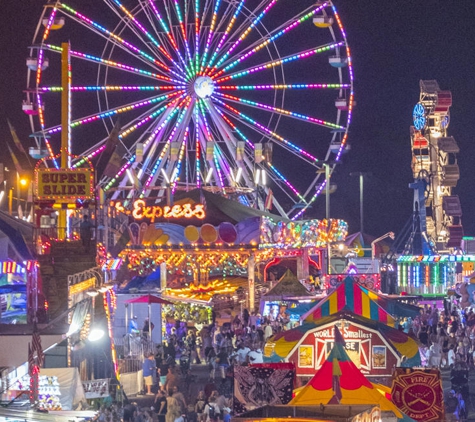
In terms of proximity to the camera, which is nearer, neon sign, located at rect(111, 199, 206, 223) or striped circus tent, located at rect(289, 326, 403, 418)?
striped circus tent, located at rect(289, 326, 403, 418)

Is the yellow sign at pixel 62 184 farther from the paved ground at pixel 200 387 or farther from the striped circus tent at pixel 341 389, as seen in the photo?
the striped circus tent at pixel 341 389

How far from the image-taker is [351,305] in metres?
16.6

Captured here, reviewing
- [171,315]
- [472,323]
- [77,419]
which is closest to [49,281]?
[77,419]

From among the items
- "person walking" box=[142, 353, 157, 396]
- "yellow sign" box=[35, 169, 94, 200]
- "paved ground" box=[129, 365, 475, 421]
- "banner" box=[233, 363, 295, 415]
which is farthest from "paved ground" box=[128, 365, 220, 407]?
"banner" box=[233, 363, 295, 415]

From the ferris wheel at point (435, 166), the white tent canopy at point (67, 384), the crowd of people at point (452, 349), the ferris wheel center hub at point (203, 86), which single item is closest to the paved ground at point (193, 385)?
the white tent canopy at point (67, 384)

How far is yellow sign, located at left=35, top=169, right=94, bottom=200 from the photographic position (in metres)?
20.5

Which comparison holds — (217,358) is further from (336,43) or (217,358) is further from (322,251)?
(322,251)

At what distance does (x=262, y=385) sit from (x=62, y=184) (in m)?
10.0

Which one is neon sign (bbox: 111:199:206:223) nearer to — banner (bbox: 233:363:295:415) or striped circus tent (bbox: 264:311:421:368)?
striped circus tent (bbox: 264:311:421:368)

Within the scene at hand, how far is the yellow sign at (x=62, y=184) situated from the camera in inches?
806

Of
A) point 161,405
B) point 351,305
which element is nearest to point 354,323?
point 351,305

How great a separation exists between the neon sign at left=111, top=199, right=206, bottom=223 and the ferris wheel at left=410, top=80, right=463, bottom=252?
17310 mm

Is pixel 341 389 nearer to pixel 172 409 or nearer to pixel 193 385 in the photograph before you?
pixel 172 409

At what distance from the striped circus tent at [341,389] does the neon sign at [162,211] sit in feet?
72.9
